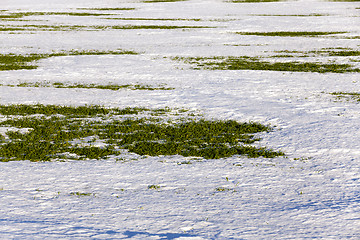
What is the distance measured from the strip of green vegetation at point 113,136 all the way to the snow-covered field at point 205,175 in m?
0.51

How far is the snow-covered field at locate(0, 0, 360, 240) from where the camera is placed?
7.27m

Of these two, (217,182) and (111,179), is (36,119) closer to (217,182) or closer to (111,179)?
(111,179)

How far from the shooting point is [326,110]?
14211mm

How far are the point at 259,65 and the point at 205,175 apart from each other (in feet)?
45.6

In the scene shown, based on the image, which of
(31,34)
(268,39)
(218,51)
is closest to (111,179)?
(218,51)

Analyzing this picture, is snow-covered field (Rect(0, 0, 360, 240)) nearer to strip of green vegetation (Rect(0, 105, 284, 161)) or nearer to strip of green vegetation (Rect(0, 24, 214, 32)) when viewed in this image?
strip of green vegetation (Rect(0, 105, 284, 161))

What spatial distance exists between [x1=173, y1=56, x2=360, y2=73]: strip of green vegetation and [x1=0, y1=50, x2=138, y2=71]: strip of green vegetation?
5353 mm

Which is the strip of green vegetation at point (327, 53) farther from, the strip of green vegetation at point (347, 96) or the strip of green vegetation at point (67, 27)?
the strip of green vegetation at point (67, 27)

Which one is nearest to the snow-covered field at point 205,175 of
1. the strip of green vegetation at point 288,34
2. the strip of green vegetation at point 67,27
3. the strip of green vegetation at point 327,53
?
the strip of green vegetation at point 327,53

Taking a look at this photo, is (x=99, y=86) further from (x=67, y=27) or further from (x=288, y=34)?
(x=67, y=27)

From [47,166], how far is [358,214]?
19.4 ft

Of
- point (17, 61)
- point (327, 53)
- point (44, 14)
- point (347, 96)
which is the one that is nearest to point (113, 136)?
point (347, 96)

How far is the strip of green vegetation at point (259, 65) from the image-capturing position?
69.7 feet

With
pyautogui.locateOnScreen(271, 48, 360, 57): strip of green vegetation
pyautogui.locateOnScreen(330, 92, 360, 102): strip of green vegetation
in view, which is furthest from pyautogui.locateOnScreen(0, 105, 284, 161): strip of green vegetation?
pyautogui.locateOnScreen(271, 48, 360, 57): strip of green vegetation
